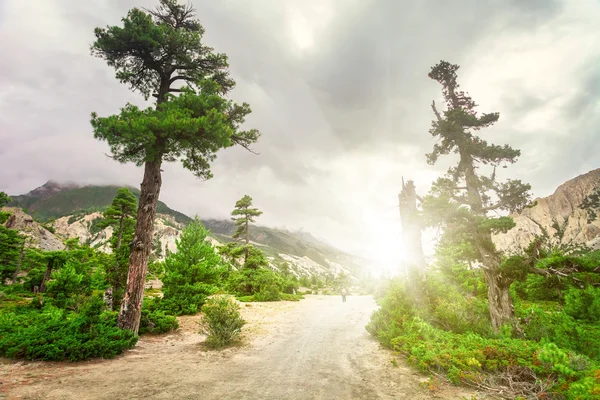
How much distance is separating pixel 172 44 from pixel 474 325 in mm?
16161

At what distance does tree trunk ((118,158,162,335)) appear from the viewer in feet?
27.4

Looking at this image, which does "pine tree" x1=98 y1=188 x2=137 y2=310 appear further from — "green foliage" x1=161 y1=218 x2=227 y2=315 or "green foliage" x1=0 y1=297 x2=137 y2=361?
"green foliage" x1=0 y1=297 x2=137 y2=361

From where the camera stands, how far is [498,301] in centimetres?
805

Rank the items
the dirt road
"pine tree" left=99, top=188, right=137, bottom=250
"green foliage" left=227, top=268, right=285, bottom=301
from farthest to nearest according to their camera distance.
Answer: "green foliage" left=227, top=268, right=285, bottom=301 → "pine tree" left=99, top=188, right=137, bottom=250 → the dirt road

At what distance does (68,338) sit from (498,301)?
1350cm

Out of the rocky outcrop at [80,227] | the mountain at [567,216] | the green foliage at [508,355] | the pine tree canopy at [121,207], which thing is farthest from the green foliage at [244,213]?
the rocky outcrop at [80,227]

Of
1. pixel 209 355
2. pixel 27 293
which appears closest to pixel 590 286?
pixel 209 355

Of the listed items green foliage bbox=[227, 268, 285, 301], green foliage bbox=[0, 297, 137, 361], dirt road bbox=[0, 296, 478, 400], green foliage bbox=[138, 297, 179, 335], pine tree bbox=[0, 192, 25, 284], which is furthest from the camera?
pine tree bbox=[0, 192, 25, 284]

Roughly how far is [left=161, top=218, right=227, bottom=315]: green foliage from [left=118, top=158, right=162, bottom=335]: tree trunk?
479cm

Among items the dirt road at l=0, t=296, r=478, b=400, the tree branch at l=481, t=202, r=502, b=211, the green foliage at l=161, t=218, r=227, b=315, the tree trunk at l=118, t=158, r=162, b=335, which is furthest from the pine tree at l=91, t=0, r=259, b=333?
the tree branch at l=481, t=202, r=502, b=211

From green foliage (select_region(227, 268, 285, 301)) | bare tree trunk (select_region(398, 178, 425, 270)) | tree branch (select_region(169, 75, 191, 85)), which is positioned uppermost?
tree branch (select_region(169, 75, 191, 85))

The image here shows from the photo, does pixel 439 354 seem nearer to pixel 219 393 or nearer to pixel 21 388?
pixel 219 393

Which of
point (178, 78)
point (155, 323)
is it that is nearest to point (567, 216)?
point (178, 78)

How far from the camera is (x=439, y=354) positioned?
555 centimetres
